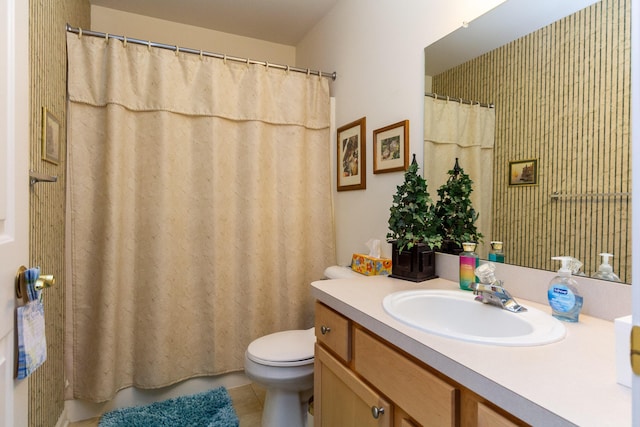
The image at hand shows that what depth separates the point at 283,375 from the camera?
148cm

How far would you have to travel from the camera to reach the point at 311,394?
1.70 meters

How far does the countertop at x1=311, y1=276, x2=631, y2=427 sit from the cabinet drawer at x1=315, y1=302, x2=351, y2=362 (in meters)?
0.15

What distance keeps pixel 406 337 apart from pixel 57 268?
1.69 meters

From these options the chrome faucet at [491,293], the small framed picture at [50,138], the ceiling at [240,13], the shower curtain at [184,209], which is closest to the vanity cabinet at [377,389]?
the chrome faucet at [491,293]

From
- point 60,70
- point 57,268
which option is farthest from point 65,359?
point 60,70

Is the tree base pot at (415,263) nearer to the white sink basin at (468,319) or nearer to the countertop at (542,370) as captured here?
the white sink basin at (468,319)

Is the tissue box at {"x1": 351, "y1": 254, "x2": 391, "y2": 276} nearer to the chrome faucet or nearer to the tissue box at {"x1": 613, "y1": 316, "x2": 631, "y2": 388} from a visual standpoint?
the chrome faucet

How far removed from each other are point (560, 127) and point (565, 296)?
53 centimetres

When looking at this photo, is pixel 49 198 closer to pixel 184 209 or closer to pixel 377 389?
pixel 184 209

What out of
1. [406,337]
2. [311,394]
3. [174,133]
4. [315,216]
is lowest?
[311,394]

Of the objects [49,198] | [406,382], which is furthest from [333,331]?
[49,198]

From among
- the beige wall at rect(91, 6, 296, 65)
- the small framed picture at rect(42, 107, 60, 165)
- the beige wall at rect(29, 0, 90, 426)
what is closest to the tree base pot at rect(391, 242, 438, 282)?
the beige wall at rect(29, 0, 90, 426)

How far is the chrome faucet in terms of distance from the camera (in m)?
0.95

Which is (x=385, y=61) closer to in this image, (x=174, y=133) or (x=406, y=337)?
(x=174, y=133)
